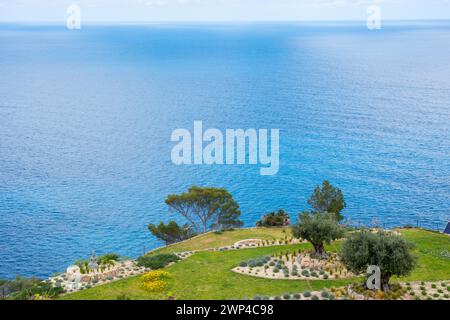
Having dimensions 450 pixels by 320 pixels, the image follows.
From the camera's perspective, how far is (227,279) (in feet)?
151

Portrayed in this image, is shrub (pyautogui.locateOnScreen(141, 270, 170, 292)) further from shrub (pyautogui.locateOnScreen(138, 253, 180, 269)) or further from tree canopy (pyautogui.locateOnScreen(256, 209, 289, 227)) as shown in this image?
tree canopy (pyautogui.locateOnScreen(256, 209, 289, 227))

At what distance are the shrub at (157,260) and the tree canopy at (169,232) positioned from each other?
60.8ft

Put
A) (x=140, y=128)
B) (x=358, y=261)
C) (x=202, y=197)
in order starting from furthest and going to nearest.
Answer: (x=140, y=128)
(x=202, y=197)
(x=358, y=261)

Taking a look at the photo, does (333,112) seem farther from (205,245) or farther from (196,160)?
(205,245)

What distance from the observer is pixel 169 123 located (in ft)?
450

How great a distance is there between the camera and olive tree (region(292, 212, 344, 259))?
49844mm

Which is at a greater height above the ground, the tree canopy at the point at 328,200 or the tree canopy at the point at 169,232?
the tree canopy at the point at 328,200

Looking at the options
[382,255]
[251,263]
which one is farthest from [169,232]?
[382,255]

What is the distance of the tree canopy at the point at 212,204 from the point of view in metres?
74.0

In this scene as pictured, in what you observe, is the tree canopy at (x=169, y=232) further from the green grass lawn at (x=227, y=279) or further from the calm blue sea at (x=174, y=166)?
the green grass lawn at (x=227, y=279)

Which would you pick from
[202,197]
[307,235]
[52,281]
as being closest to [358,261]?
[307,235]

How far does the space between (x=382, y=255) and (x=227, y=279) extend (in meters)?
13.7

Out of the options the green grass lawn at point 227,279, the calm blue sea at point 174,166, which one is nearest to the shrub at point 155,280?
the green grass lawn at point 227,279
